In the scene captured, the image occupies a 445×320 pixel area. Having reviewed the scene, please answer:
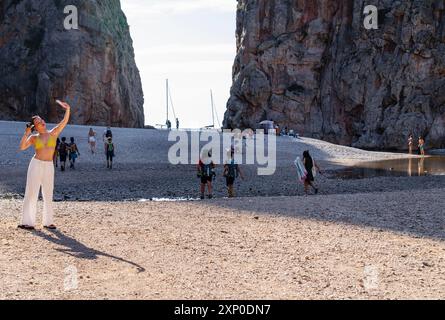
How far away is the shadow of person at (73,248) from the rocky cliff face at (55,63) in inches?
2088

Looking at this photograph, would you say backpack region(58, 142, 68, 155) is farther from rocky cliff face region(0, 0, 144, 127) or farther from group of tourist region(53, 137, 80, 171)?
rocky cliff face region(0, 0, 144, 127)

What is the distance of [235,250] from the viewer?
349 inches

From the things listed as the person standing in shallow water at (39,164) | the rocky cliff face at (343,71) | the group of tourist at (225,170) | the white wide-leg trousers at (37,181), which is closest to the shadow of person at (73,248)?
the white wide-leg trousers at (37,181)

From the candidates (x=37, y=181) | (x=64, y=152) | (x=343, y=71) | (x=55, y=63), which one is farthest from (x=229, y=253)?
(x=343, y=71)

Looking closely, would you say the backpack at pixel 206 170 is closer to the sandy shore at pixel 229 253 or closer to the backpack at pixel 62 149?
the sandy shore at pixel 229 253

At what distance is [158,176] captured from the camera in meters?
26.6

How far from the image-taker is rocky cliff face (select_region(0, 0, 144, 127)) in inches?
2422

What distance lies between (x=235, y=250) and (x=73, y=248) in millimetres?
2723

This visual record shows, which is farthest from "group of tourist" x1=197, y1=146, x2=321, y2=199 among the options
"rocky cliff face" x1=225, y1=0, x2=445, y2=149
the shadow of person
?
"rocky cliff face" x1=225, y1=0, x2=445, y2=149

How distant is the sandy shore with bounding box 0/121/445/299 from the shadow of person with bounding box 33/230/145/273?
0.02 meters

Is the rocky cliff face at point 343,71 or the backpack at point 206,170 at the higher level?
the rocky cliff face at point 343,71

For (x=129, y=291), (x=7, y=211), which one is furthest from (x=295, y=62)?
(x=129, y=291)

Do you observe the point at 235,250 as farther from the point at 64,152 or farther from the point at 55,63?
the point at 55,63

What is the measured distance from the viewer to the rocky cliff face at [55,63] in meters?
61.5
